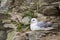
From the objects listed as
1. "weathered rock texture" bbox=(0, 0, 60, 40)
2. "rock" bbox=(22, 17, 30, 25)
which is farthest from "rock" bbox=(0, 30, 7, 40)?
"rock" bbox=(22, 17, 30, 25)

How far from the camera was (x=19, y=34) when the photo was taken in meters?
4.06

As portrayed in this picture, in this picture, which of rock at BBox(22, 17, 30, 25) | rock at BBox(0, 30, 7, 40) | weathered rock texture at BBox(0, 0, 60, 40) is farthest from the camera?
rock at BBox(0, 30, 7, 40)

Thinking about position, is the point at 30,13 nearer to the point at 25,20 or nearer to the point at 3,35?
the point at 25,20

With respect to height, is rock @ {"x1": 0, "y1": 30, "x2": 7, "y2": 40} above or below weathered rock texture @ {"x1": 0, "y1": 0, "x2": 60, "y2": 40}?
below

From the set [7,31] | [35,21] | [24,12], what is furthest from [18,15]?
[35,21]

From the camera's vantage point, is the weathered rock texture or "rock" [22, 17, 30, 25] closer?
Result: the weathered rock texture

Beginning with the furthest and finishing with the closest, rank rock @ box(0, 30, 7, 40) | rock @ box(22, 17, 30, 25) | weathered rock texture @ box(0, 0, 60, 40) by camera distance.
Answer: rock @ box(0, 30, 7, 40), rock @ box(22, 17, 30, 25), weathered rock texture @ box(0, 0, 60, 40)

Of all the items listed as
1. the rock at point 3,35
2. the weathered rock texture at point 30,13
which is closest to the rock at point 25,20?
the weathered rock texture at point 30,13

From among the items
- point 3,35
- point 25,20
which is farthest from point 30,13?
point 3,35

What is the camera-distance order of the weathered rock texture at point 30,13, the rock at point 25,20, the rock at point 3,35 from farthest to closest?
the rock at point 3,35 → the rock at point 25,20 → the weathered rock texture at point 30,13

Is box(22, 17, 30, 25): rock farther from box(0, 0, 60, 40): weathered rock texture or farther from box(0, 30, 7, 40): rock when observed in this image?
box(0, 30, 7, 40): rock

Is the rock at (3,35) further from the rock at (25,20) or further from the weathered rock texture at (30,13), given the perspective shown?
the rock at (25,20)

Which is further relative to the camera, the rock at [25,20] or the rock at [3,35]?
the rock at [3,35]

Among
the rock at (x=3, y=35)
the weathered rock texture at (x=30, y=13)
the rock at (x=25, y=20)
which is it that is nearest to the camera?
the weathered rock texture at (x=30, y=13)
